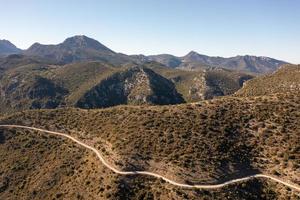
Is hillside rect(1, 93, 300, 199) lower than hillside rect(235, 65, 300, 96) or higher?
lower

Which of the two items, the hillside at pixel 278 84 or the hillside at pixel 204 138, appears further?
the hillside at pixel 278 84

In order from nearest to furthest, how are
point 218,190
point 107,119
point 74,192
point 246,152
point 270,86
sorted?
point 218,190, point 74,192, point 246,152, point 107,119, point 270,86

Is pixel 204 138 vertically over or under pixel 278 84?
under

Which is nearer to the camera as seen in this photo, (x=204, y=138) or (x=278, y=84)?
(x=204, y=138)

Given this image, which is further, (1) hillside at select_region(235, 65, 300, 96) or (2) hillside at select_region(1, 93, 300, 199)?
(1) hillside at select_region(235, 65, 300, 96)

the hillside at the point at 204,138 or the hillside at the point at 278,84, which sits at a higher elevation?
the hillside at the point at 278,84

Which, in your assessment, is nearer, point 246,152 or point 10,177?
point 246,152

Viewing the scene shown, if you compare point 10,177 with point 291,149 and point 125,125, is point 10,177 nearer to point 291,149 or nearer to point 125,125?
point 125,125

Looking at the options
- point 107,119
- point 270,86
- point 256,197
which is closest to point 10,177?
point 107,119
